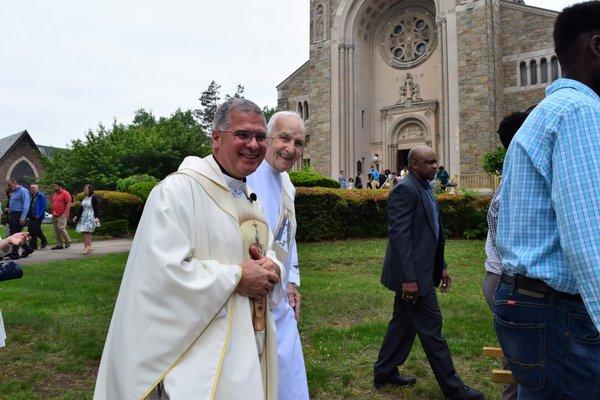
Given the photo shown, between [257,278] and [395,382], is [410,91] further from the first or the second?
[257,278]

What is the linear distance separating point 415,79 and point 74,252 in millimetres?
21494

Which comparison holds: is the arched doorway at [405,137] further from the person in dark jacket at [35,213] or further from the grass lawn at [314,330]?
the person in dark jacket at [35,213]

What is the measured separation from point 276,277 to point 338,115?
87.9ft

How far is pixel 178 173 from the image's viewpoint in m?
2.26

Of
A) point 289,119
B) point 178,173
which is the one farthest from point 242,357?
point 289,119

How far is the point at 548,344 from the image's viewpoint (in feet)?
5.92

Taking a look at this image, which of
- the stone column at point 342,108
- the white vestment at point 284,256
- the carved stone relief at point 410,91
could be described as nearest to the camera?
the white vestment at point 284,256

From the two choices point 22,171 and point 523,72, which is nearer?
point 523,72

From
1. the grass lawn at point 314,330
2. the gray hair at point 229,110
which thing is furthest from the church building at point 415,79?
the gray hair at point 229,110

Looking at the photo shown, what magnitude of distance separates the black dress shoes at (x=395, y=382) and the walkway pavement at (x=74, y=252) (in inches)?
376

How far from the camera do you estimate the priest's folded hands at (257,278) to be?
213 centimetres

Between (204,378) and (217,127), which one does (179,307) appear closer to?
(204,378)

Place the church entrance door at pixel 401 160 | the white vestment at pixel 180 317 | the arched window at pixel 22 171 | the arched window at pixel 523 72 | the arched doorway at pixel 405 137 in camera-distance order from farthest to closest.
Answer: the arched window at pixel 22 171, the church entrance door at pixel 401 160, the arched doorway at pixel 405 137, the arched window at pixel 523 72, the white vestment at pixel 180 317

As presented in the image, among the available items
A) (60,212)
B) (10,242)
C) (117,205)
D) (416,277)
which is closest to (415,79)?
(117,205)
